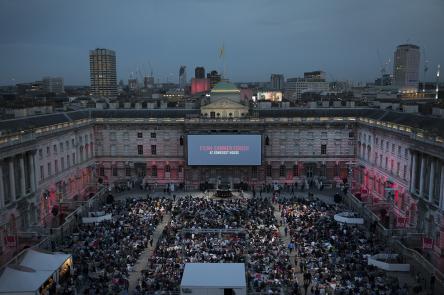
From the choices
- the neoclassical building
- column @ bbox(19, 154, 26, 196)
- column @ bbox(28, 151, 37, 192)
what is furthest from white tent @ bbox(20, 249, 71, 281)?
the neoclassical building

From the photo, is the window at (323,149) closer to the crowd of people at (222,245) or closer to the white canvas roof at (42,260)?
the crowd of people at (222,245)

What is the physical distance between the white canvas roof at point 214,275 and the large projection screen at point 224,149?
39023 mm

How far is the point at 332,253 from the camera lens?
40.2 metres

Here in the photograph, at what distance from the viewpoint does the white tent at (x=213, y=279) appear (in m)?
31.7

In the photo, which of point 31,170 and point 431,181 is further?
point 31,170

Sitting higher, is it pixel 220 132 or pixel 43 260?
pixel 220 132

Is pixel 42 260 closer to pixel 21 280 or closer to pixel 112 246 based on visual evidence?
pixel 21 280

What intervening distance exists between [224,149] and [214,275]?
134 ft

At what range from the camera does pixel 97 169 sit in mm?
78000

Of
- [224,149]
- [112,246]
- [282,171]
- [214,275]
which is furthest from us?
[282,171]

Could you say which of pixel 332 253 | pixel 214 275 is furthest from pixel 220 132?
pixel 214 275

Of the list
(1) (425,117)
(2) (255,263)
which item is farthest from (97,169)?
(1) (425,117)

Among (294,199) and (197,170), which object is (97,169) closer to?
(197,170)

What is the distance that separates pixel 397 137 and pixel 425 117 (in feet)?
13.6
